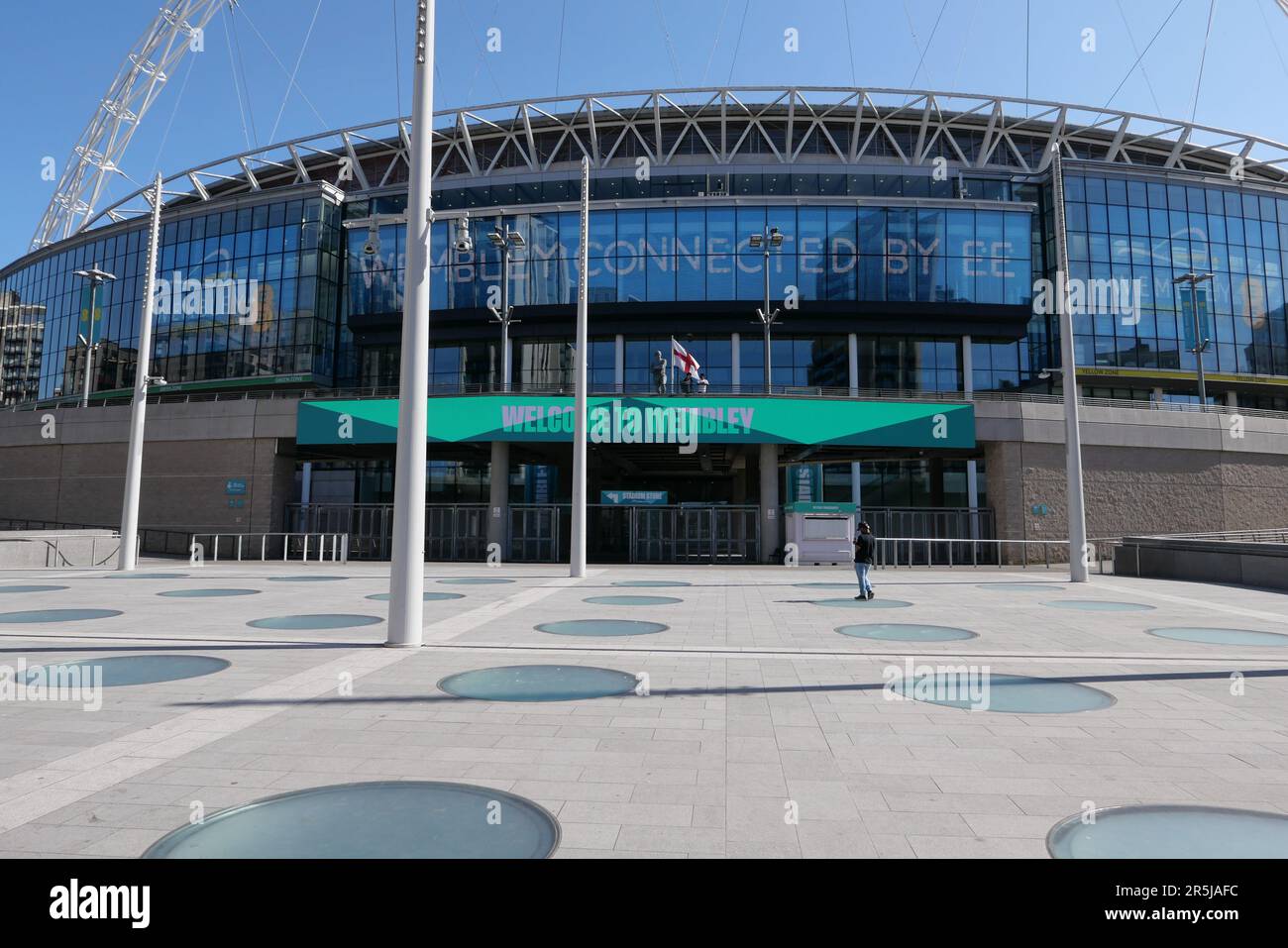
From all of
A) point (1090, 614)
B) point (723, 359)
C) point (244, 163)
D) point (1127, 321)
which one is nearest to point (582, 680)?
point (1090, 614)

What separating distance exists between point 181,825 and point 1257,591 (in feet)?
72.7

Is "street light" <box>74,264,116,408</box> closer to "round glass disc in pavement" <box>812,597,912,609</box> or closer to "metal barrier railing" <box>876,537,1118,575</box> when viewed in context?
"round glass disc in pavement" <box>812,597,912,609</box>

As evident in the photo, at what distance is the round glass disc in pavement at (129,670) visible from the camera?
7102mm

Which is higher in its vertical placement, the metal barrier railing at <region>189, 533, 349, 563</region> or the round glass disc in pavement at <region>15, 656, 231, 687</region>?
the metal barrier railing at <region>189, 533, 349, 563</region>

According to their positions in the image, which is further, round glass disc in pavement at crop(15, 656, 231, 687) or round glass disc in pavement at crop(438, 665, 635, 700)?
round glass disc in pavement at crop(15, 656, 231, 687)

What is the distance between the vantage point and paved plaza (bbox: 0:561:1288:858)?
391 cm

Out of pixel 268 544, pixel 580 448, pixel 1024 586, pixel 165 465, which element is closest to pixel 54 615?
pixel 580 448

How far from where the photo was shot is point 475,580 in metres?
20.0

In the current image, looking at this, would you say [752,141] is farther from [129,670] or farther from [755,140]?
[129,670]

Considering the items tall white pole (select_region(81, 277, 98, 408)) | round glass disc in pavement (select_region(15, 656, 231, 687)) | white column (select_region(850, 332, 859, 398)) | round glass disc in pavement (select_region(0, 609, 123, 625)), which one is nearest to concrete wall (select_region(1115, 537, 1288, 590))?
round glass disc in pavement (select_region(15, 656, 231, 687))

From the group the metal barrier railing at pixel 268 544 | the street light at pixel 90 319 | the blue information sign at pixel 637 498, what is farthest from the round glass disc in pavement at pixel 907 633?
the street light at pixel 90 319

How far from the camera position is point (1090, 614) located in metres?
13.3

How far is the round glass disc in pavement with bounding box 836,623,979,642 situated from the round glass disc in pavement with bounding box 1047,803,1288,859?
6204 mm

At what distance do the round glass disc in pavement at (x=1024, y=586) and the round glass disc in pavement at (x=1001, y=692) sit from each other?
11828 millimetres
